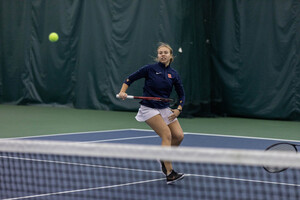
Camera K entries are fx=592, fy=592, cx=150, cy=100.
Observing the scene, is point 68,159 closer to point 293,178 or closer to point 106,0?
point 293,178

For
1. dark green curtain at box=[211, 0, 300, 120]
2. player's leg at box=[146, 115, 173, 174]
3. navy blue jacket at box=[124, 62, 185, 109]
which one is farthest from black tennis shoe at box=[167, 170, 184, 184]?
dark green curtain at box=[211, 0, 300, 120]

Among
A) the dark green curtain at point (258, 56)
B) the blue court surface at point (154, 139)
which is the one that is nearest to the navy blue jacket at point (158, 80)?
the blue court surface at point (154, 139)

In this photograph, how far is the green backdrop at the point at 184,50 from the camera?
11891mm

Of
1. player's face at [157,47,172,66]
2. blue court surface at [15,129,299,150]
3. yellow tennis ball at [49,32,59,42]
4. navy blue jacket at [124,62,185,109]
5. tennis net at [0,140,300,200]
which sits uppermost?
player's face at [157,47,172,66]

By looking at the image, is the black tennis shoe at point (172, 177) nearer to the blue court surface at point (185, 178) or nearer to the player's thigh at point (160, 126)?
the blue court surface at point (185, 178)

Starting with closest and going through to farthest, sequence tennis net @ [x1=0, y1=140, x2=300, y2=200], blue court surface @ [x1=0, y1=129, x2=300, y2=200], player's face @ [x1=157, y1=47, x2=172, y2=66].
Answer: tennis net @ [x1=0, y1=140, x2=300, y2=200] → blue court surface @ [x1=0, y1=129, x2=300, y2=200] → player's face @ [x1=157, y1=47, x2=172, y2=66]

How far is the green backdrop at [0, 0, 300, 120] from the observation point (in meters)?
11.9

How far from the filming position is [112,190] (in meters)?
5.00

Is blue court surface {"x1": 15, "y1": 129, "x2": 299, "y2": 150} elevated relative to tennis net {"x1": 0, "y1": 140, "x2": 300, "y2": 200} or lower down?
lower down

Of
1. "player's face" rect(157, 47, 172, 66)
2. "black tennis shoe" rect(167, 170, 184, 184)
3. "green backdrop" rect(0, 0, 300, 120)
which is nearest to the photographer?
"black tennis shoe" rect(167, 170, 184, 184)

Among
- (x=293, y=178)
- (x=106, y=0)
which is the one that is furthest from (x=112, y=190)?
(x=106, y=0)

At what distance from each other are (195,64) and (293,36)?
6.61 ft

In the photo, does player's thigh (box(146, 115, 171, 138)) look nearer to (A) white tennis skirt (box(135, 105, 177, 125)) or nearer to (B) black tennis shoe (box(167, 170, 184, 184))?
(A) white tennis skirt (box(135, 105, 177, 125))

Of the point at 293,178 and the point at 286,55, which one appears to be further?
the point at 286,55
